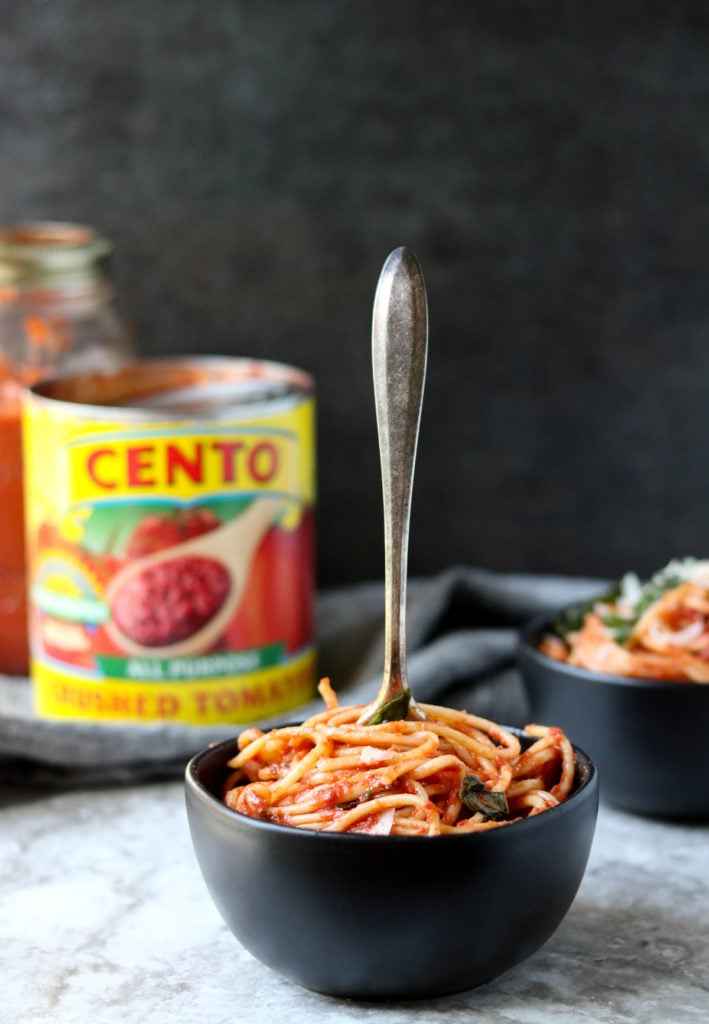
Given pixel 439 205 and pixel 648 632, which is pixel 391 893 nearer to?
pixel 648 632

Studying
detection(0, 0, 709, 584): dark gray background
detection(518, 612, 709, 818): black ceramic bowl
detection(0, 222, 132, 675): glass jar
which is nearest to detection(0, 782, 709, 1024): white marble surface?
detection(518, 612, 709, 818): black ceramic bowl

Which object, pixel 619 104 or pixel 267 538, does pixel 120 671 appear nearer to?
pixel 267 538

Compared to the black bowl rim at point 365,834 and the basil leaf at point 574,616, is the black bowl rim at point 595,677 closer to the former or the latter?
the basil leaf at point 574,616

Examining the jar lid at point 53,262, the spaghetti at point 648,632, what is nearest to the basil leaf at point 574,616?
the spaghetti at point 648,632

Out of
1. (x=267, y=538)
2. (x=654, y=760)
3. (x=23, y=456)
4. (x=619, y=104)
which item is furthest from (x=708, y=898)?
(x=619, y=104)

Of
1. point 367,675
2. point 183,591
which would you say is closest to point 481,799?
point 183,591

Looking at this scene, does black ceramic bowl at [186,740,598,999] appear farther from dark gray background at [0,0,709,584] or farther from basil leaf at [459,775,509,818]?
dark gray background at [0,0,709,584]
